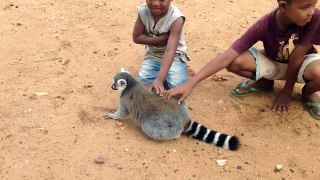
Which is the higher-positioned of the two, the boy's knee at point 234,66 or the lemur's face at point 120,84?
the boy's knee at point 234,66

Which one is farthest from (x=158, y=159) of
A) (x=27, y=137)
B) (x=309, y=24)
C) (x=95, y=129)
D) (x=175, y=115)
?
(x=309, y=24)

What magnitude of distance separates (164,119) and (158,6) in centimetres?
97

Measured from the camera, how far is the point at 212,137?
3203 millimetres

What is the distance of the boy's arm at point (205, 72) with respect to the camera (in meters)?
3.24

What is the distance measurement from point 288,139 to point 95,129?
160 centimetres

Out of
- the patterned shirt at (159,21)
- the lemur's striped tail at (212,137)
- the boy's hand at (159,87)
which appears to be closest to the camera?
the lemur's striped tail at (212,137)

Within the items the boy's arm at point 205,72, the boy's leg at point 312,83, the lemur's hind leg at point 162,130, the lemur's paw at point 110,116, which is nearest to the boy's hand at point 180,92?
the boy's arm at point 205,72

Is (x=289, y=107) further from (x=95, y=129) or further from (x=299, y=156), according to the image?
(x=95, y=129)

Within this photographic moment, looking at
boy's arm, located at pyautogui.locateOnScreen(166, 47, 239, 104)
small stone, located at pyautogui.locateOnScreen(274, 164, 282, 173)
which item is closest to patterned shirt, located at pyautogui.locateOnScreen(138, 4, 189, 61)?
boy's arm, located at pyautogui.locateOnScreen(166, 47, 239, 104)

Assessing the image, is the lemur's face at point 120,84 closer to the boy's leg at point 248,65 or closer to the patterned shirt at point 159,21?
the patterned shirt at point 159,21

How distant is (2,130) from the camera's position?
3.32 meters

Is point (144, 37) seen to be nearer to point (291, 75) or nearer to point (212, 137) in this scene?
point (212, 137)

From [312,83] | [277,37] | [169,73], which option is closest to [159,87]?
[169,73]

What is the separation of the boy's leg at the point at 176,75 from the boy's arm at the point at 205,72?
465 millimetres
